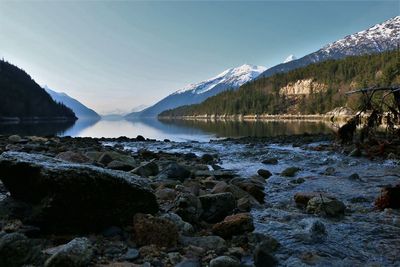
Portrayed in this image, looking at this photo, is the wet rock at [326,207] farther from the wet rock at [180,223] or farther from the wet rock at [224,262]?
the wet rock at [224,262]

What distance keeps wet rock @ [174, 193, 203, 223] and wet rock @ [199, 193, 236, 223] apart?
16 centimetres

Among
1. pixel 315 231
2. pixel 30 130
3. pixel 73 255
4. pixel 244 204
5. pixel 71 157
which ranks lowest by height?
pixel 30 130

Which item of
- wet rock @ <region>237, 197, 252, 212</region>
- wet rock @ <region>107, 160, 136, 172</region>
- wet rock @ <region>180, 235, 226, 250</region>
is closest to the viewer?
wet rock @ <region>180, 235, 226, 250</region>

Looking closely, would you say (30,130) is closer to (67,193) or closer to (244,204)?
(244,204)

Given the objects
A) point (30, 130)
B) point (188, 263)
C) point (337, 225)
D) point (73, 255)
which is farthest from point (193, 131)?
point (73, 255)

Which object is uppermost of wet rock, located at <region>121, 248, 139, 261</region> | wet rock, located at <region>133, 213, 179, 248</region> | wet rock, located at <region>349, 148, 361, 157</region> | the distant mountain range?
the distant mountain range

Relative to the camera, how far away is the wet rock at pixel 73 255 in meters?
5.29

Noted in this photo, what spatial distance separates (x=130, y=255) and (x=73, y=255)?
1.08m

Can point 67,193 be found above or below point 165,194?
above

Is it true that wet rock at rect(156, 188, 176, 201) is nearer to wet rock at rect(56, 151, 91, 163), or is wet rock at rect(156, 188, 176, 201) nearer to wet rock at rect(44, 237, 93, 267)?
wet rock at rect(44, 237, 93, 267)

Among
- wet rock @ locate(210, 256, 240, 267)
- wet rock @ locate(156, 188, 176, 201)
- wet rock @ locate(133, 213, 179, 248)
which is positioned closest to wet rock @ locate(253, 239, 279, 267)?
wet rock @ locate(210, 256, 240, 267)

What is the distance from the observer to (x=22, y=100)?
507ft

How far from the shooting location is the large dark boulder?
6.87 metres

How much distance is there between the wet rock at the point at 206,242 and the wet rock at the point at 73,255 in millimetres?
2030
